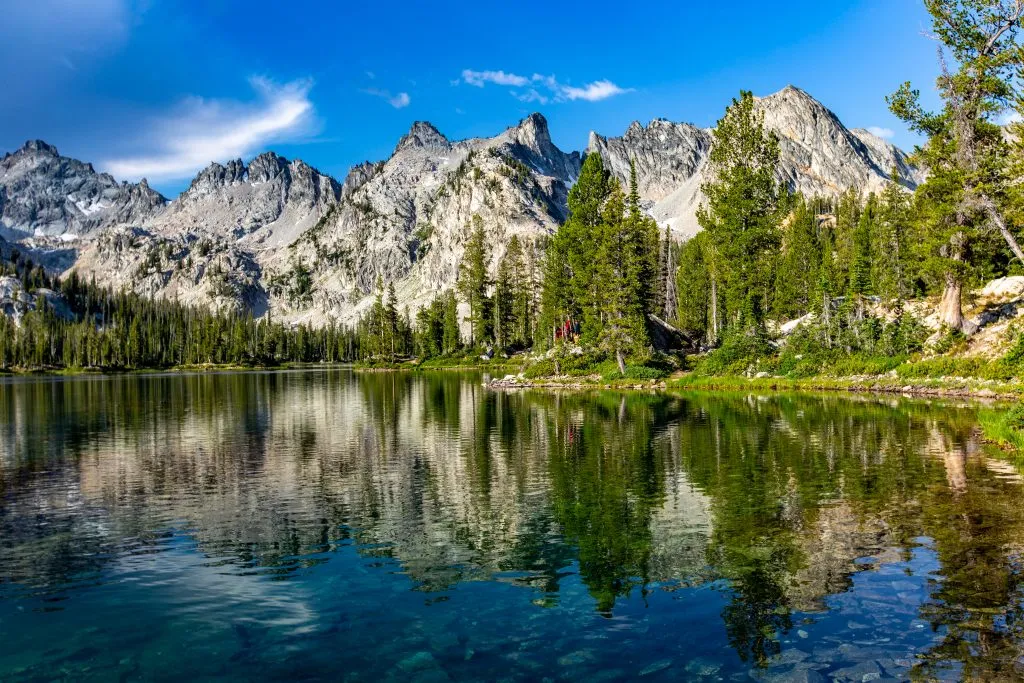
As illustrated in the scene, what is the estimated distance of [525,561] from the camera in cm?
1577

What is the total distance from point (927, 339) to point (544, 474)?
46.3 m

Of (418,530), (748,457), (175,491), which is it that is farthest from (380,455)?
(748,457)

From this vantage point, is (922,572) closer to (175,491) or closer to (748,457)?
(748,457)

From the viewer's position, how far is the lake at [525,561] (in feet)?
35.8

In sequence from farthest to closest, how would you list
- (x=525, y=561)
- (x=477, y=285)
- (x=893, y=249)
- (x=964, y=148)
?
(x=477, y=285) → (x=893, y=249) → (x=964, y=148) → (x=525, y=561)

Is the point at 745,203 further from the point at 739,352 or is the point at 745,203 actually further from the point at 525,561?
the point at 525,561

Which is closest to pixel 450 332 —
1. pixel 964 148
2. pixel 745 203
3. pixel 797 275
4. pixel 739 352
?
pixel 797 275

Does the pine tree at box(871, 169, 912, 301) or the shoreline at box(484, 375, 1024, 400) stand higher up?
the pine tree at box(871, 169, 912, 301)

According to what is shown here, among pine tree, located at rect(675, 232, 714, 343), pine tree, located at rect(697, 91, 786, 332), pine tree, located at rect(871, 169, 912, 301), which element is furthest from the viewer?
pine tree, located at rect(675, 232, 714, 343)

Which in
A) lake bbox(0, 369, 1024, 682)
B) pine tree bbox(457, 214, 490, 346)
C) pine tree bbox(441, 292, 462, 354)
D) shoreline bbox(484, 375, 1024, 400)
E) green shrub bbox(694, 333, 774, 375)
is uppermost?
pine tree bbox(457, 214, 490, 346)

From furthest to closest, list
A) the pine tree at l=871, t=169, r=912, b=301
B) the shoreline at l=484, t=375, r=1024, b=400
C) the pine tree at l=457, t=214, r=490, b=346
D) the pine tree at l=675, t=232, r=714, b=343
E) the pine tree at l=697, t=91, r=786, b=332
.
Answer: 1. the pine tree at l=457, t=214, r=490, b=346
2. the pine tree at l=675, t=232, r=714, b=343
3. the pine tree at l=871, t=169, r=912, b=301
4. the pine tree at l=697, t=91, r=786, b=332
5. the shoreline at l=484, t=375, r=1024, b=400

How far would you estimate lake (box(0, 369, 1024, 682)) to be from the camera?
10.9m

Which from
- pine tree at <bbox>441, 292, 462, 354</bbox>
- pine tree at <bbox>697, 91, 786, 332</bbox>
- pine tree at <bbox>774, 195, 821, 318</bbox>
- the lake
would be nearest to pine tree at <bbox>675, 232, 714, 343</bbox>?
pine tree at <bbox>774, 195, 821, 318</bbox>

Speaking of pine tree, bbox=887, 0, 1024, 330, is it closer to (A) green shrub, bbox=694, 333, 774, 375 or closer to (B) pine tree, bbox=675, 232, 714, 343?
(A) green shrub, bbox=694, 333, 774, 375
